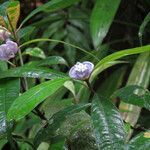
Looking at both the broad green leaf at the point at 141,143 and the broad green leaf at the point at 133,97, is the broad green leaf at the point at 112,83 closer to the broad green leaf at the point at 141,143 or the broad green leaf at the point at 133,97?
Answer: the broad green leaf at the point at 133,97

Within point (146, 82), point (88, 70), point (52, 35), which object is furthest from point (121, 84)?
point (88, 70)

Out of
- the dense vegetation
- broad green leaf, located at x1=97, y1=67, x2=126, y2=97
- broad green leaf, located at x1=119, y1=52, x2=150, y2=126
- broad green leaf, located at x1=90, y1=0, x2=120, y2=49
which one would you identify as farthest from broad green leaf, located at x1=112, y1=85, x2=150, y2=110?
broad green leaf, located at x1=97, y1=67, x2=126, y2=97

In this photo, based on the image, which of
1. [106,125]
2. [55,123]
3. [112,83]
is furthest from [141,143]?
[112,83]

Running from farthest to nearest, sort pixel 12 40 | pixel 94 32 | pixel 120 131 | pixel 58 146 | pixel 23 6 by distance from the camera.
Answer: pixel 23 6
pixel 94 32
pixel 12 40
pixel 58 146
pixel 120 131

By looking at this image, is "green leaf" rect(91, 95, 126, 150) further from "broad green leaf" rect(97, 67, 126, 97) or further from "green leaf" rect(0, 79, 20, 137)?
"broad green leaf" rect(97, 67, 126, 97)

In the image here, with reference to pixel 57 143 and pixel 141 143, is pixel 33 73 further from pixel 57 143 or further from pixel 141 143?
pixel 141 143

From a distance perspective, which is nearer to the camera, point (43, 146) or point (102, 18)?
point (43, 146)

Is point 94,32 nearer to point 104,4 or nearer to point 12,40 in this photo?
point 104,4
